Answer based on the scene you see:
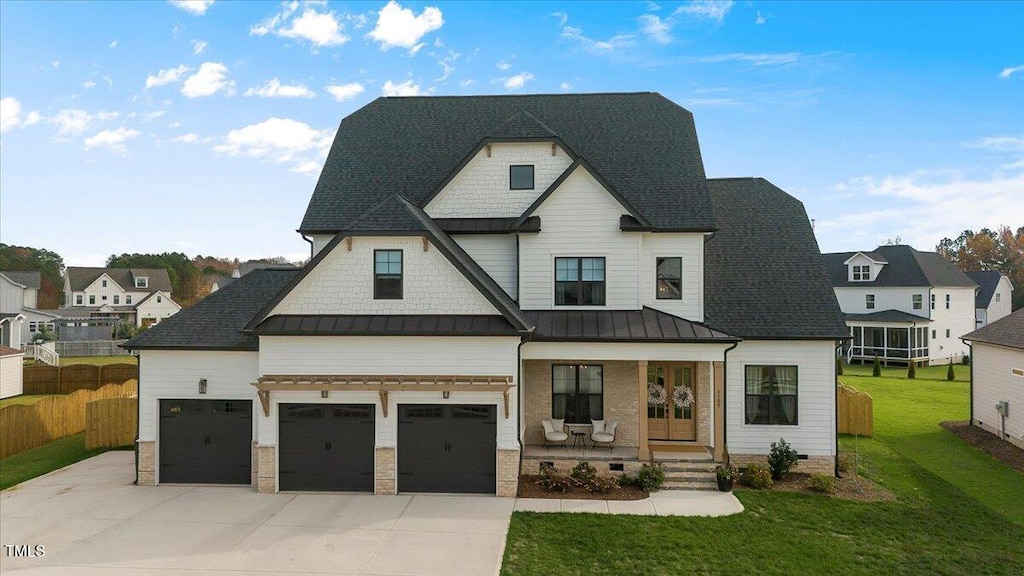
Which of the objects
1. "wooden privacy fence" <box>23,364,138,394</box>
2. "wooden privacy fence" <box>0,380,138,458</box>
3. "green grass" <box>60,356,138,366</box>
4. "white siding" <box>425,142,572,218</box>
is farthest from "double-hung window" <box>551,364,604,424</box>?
"green grass" <box>60,356,138,366</box>

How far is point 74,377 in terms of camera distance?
28641mm

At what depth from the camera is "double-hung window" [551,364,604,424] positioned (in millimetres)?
15688

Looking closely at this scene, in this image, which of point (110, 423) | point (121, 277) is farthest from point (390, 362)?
point (121, 277)

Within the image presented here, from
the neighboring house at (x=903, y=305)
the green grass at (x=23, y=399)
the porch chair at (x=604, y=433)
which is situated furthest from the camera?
the neighboring house at (x=903, y=305)

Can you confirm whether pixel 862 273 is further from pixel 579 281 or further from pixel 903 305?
pixel 579 281

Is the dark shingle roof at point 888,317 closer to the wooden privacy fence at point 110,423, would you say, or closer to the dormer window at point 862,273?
the dormer window at point 862,273

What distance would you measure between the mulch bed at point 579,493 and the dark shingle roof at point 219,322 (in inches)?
297

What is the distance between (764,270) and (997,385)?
9.96 metres

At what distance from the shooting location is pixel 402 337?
13328 mm

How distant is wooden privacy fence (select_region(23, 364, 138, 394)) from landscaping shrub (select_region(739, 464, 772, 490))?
28.8 meters

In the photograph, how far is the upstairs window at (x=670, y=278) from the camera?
16016 millimetres

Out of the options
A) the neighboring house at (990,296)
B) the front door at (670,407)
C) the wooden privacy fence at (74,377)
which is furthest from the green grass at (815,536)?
the neighboring house at (990,296)

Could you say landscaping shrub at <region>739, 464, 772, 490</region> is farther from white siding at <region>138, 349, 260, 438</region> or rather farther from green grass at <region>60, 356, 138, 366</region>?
green grass at <region>60, 356, 138, 366</region>

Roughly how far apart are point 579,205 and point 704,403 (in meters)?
6.50
